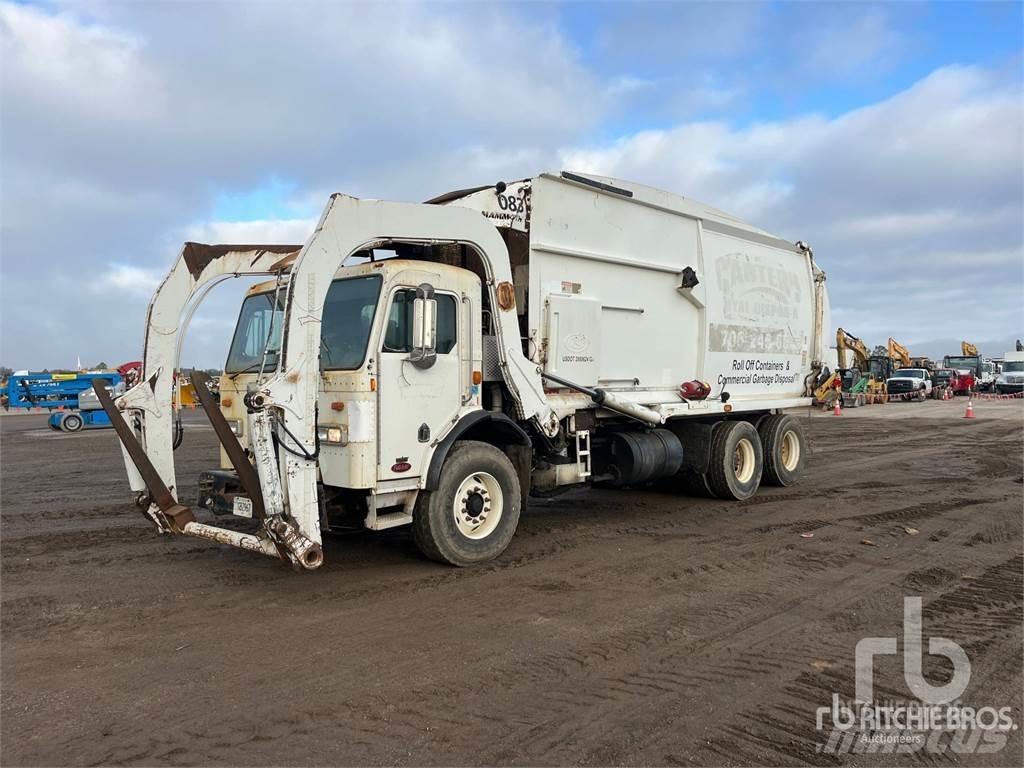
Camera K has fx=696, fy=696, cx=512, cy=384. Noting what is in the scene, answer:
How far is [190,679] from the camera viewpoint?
4.06 meters

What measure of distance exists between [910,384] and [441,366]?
127ft

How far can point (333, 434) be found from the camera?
225 inches

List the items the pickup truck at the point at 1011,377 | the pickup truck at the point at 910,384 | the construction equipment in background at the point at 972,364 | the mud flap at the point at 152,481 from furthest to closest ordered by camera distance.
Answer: the construction equipment in background at the point at 972,364, the pickup truck at the point at 1011,377, the pickup truck at the point at 910,384, the mud flap at the point at 152,481

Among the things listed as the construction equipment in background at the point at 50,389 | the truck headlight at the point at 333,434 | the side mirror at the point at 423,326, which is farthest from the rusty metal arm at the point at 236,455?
the construction equipment in background at the point at 50,389

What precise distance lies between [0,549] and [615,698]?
6720 millimetres

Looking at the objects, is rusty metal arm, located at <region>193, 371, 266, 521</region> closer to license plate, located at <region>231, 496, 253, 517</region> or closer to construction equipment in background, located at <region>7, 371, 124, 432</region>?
license plate, located at <region>231, 496, 253, 517</region>

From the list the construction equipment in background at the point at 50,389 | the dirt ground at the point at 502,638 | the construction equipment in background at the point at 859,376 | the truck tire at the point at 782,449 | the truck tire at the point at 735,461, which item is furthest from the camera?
the construction equipment in background at the point at 859,376

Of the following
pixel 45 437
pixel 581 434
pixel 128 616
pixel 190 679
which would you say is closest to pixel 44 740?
pixel 190 679

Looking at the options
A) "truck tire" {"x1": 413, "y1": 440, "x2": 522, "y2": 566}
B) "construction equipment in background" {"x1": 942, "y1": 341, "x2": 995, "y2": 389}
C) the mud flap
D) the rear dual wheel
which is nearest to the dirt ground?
"truck tire" {"x1": 413, "y1": 440, "x2": 522, "y2": 566}

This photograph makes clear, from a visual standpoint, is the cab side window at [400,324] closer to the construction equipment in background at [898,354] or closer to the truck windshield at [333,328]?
the truck windshield at [333,328]

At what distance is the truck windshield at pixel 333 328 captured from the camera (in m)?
5.89

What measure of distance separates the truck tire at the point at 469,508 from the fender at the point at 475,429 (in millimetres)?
109

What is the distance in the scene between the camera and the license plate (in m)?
5.57

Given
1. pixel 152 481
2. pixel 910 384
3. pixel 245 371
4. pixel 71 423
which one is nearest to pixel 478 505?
pixel 245 371
